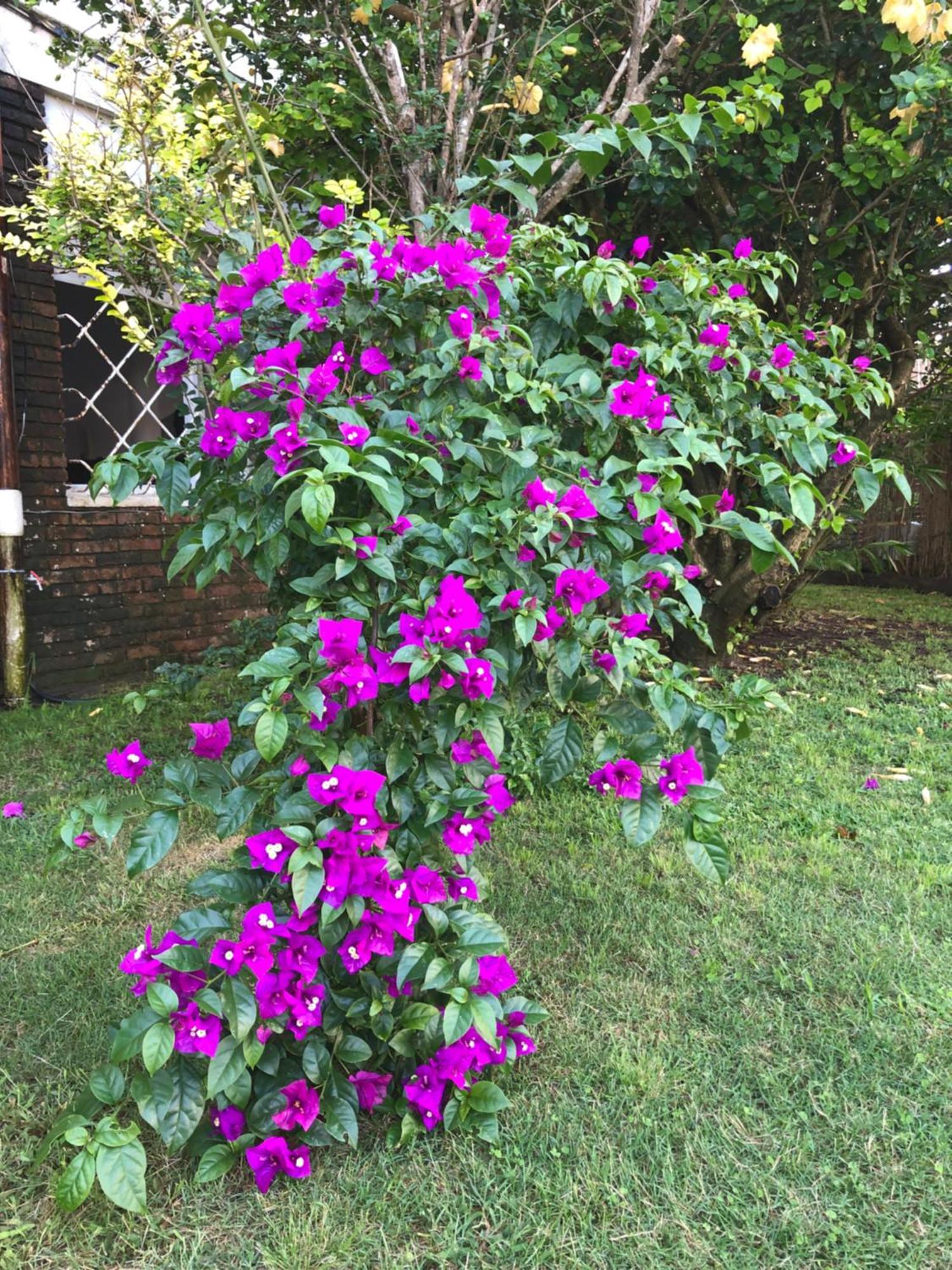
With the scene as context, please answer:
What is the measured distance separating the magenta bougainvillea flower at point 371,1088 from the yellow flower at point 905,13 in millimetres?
2732

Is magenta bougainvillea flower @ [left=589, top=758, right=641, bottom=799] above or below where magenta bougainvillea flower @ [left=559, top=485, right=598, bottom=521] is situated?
below

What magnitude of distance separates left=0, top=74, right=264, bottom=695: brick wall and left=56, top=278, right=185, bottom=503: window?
171 mm

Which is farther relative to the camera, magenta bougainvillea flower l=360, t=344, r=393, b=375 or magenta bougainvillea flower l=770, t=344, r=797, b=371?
magenta bougainvillea flower l=770, t=344, r=797, b=371

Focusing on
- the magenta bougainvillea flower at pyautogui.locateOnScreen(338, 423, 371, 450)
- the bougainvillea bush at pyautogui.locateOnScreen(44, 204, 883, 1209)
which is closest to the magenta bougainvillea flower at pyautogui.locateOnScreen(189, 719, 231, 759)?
the bougainvillea bush at pyautogui.locateOnScreen(44, 204, 883, 1209)

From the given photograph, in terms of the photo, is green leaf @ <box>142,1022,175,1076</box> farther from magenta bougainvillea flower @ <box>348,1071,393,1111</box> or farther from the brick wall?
the brick wall

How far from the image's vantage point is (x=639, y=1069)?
173 centimetres

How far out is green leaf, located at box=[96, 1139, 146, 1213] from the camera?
4.09ft

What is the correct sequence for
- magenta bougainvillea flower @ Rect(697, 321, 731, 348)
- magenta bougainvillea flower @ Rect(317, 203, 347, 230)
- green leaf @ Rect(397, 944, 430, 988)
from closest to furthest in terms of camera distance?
green leaf @ Rect(397, 944, 430, 988)
magenta bougainvillea flower @ Rect(317, 203, 347, 230)
magenta bougainvillea flower @ Rect(697, 321, 731, 348)

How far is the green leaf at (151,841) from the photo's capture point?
51.3 inches

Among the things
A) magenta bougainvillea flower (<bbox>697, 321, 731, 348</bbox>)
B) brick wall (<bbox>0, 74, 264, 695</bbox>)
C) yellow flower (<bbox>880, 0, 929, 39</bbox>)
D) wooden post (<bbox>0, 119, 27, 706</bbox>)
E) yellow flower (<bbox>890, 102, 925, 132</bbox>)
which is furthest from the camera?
brick wall (<bbox>0, 74, 264, 695</bbox>)

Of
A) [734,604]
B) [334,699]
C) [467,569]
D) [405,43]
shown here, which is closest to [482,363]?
[467,569]

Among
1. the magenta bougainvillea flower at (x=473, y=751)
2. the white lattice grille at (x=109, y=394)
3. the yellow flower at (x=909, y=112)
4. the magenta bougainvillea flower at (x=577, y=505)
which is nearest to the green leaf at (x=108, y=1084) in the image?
the magenta bougainvillea flower at (x=473, y=751)

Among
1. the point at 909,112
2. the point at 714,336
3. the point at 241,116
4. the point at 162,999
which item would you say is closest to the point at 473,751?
the point at 162,999

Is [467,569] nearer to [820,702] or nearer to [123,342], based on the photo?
[820,702]
